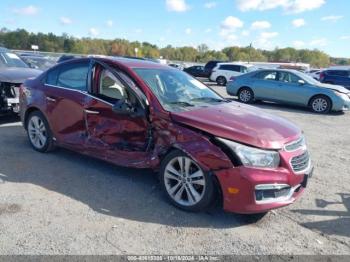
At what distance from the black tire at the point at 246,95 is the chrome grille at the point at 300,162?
427 inches

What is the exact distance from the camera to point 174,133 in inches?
159

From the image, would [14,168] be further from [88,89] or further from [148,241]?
[148,241]

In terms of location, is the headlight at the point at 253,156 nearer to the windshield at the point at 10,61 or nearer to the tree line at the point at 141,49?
the windshield at the point at 10,61

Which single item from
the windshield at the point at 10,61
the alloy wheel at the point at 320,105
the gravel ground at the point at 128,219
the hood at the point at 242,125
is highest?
the windshield at the point at 10,61

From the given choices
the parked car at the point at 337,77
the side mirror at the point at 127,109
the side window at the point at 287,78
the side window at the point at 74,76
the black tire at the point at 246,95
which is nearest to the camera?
the side mirror at the point at 127,109

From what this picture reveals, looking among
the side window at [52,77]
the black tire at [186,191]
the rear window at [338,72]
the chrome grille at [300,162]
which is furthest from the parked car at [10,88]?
the rear window at [338,72]

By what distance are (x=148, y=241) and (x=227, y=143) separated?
1255 millimetres

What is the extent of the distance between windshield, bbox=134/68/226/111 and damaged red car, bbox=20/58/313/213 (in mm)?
17

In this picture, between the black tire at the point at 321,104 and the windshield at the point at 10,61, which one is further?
the black tire at the point at 321,104

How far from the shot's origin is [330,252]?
11.1 feet

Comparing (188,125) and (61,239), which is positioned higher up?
(188,125)

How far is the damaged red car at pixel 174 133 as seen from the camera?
3689mm

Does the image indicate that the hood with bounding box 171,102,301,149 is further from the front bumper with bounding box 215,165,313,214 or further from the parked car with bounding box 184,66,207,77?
the parked car with bounding box 184,66,207,77

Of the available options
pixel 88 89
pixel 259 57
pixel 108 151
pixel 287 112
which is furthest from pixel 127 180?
pixel 259 57
